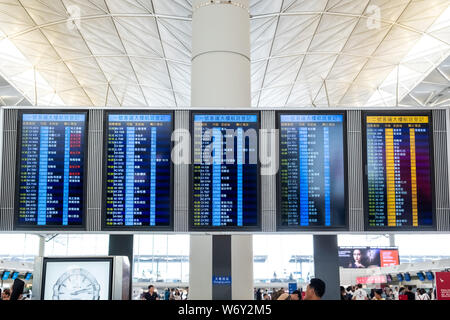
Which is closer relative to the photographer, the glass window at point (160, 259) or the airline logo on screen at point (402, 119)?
the airline logo on screen at point (402, 119)

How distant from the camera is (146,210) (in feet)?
21.4

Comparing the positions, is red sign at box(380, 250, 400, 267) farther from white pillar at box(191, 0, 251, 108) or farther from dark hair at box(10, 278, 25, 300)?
dark hair at box(10, 278, 25, 300)

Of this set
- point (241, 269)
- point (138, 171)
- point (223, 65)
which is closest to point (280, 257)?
point (241, 269)

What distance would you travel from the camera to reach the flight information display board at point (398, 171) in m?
6.61

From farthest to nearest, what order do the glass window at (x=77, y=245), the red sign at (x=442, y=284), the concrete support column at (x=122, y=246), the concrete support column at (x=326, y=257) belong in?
the glass window at (x=77, y=245) → the red sign at (x=442, y=284) → the concrete support column at (x=122, y=246) → the concrete support column at (x=326, y=257)

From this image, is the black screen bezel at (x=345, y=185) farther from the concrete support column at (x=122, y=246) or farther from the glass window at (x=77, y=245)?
the glass window at (x=77, y=245)

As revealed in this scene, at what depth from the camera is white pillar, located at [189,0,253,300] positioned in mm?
8477

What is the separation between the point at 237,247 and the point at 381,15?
18.2m

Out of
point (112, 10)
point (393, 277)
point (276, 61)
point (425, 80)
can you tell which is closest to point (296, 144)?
point (112, 10)

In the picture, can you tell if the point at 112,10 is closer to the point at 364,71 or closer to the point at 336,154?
the point at 364,71

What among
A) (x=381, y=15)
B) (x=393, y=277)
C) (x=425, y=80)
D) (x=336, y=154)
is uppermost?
(x=381, y=15)

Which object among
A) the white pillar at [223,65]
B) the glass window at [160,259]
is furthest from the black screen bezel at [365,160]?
the glass window at [160,259]

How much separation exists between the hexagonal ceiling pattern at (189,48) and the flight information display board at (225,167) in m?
13.2

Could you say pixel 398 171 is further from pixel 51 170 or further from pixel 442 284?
pixel 442 284
